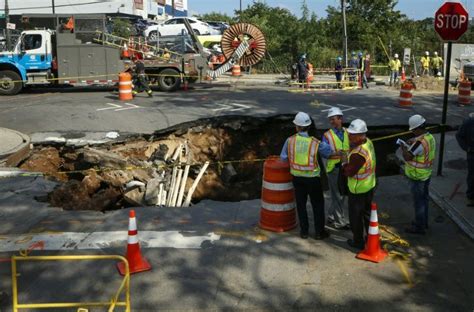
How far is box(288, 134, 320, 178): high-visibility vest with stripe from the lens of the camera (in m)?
6.55

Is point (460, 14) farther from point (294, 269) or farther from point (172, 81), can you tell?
point (172, 81)

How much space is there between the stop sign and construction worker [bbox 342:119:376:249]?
4.19 meters

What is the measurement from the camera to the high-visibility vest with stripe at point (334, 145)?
6861 millimetres

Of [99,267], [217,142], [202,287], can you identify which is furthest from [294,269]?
[217,142]

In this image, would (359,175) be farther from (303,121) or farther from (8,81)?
(8,81)

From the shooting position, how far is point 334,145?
6.89 metres

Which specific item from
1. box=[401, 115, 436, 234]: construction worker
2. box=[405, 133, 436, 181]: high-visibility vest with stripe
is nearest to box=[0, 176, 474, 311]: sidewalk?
box=[401, 115, 436, 234]: construction worker

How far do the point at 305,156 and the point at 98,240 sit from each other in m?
3.06

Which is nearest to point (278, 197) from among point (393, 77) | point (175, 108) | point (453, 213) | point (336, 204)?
point (336, 204)

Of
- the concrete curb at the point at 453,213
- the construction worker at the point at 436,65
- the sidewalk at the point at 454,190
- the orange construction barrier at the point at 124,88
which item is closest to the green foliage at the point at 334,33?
the construction worker at the point at 436,65

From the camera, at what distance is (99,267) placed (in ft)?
19.5

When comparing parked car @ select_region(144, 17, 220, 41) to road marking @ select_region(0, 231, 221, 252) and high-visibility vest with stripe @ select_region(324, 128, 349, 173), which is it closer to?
road marking @ select_region(0, 231, 221, 252)

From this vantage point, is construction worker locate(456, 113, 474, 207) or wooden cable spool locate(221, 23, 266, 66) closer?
construction worker locate(456, 113, 474, 207)

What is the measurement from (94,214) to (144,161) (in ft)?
14.9
